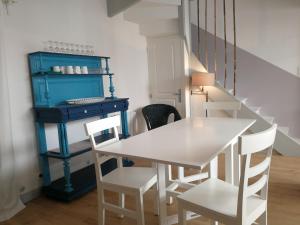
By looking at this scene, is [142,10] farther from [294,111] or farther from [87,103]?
[294,111]

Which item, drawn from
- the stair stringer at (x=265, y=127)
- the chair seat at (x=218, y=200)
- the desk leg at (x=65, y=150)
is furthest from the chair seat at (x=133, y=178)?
the stair stringer at (x=265, y=127)

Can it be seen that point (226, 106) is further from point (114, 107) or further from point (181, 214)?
point (181, 214)

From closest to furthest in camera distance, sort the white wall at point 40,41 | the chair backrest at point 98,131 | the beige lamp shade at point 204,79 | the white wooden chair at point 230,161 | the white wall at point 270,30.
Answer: the chair backrest at point 98,131, the white wooden chair at point 230,161, the white wall at point 40,41, the beige lamp shade at point 204,79, the white wall at point 270,30

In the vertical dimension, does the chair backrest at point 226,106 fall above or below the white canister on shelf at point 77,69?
below

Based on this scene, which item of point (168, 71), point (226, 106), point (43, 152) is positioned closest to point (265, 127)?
point (226, 106)

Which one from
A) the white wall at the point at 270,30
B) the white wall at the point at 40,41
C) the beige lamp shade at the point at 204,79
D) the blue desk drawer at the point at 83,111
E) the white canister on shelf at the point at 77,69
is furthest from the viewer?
the white wall at the point at 270,30

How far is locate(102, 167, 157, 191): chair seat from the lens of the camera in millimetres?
1945

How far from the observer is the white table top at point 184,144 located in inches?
58.9

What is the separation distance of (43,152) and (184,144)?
70.9 inches

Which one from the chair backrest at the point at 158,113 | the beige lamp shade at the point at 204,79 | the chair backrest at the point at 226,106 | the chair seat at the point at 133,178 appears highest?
the beige lamp shade at the point at 204,79

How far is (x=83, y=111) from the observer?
2.92 meters

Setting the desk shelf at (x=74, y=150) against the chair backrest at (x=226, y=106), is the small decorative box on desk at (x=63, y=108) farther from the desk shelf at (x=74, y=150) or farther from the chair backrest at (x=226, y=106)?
the chair backrest at (x=226, y=106)

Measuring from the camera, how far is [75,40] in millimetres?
3318

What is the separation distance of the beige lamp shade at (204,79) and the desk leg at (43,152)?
2.34m
